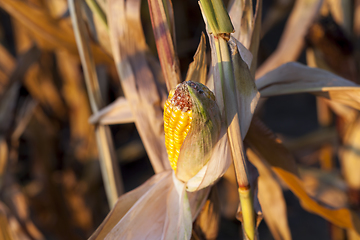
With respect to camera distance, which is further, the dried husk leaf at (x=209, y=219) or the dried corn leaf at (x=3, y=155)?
the dried corn leaf at (x=3, y=155)

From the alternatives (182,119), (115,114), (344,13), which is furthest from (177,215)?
(344,13)

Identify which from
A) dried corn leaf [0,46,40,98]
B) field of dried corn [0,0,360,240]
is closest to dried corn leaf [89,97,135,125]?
field of dried corn [0,0,360,240]

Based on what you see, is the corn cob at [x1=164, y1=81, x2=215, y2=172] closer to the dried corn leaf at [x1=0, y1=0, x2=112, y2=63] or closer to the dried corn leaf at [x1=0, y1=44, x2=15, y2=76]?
the dried corn leaf at [x1=0, y1=0, x2=112, y2=63]

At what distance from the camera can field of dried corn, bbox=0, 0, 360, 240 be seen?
33 centimetres

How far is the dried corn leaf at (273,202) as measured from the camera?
540 mm

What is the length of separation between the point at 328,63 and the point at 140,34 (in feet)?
1.81

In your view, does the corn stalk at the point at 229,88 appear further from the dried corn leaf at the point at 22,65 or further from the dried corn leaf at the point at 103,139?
the dried corn leaf at the point at 22,65

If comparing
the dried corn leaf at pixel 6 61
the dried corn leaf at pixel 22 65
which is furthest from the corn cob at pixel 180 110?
the dried corn leaf at pixel 6 61

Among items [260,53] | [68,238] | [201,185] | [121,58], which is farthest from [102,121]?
[260,53]

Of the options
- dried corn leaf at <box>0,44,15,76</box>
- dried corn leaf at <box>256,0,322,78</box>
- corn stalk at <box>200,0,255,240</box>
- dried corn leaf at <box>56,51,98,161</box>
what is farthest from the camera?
dried corn leaf at <box>56,51,98,161</box>

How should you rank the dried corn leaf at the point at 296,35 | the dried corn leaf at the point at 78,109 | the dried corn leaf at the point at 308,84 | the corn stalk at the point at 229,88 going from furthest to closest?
the dried corn leaf at the point at 78,109
the dried corn leaf at the point at 296,35
the dried corn leaf at the point at 308,84
the corn stalk at the point at 229,88

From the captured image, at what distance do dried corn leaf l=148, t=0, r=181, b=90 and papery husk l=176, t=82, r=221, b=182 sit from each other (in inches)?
3.6

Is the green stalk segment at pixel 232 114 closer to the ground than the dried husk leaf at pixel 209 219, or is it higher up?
higher up

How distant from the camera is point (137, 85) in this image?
18.9 inches
